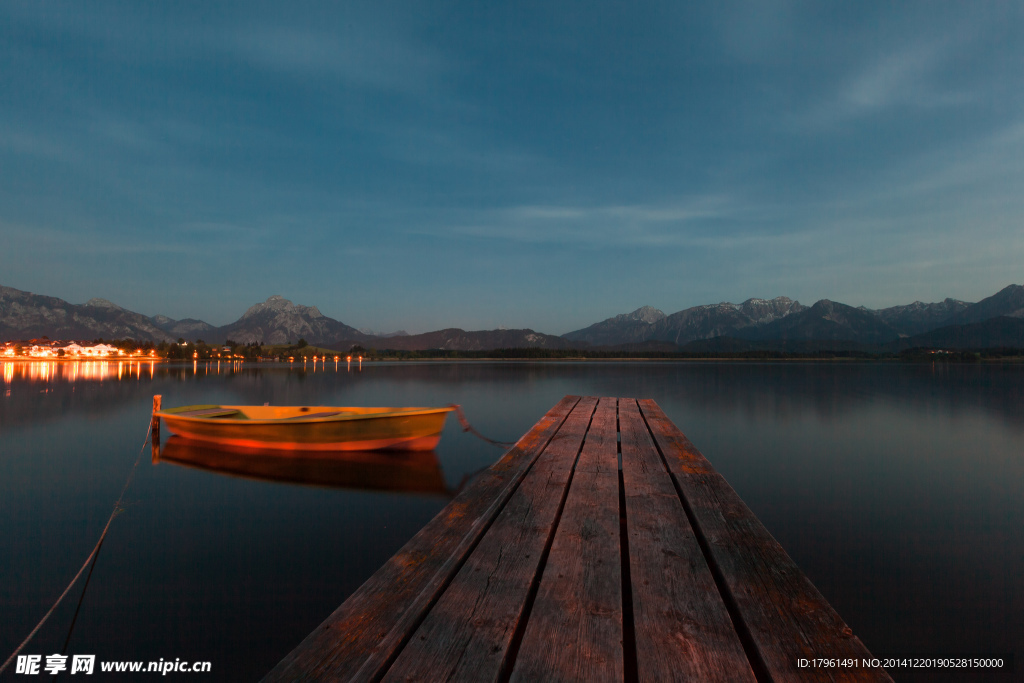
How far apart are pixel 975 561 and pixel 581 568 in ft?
26.5

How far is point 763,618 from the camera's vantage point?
247 centimetres

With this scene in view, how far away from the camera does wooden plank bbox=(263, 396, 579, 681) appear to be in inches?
83.0

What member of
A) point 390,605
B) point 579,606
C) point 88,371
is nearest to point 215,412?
point 390,605

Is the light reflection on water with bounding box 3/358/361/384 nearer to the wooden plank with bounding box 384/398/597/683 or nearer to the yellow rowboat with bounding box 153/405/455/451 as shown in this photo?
the yellow rowboat with bounding box 153/405/455/451

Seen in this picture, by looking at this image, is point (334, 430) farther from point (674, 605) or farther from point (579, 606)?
point (674, 605)

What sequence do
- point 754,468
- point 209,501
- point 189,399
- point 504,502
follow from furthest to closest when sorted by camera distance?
point 189,399 < point 754,468 < point 209,501 < point 504,502

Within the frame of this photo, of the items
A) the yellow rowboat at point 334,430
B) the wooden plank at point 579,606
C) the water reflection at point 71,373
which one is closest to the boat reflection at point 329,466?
the yellow rowboat at point 334,430

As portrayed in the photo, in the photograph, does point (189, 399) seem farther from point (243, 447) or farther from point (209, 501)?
point (209, 501)

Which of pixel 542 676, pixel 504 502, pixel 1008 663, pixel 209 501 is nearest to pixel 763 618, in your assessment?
pixel 542 676

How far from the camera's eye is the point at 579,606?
2574 mm

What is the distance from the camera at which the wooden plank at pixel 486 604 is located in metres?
2.04

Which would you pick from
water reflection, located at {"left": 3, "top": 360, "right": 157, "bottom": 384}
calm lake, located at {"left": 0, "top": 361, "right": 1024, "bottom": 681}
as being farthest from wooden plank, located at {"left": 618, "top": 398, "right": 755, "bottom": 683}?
water reflection, located at {"left": 3, "top": 360, "right": 157, "bottom": 384}

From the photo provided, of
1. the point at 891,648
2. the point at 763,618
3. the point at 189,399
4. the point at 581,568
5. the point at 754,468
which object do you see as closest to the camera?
the point at 763,618

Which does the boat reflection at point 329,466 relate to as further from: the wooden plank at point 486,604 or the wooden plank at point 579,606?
the wooden plank at point 579,606
